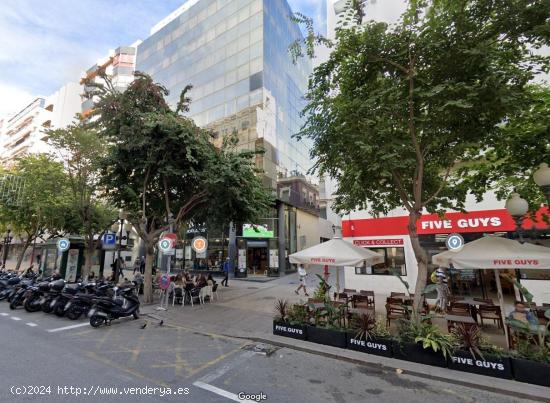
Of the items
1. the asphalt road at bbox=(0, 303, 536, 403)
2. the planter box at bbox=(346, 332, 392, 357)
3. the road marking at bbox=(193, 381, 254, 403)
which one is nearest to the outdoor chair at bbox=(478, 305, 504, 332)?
the planter box at bbox=(346, 332, 392, 357)

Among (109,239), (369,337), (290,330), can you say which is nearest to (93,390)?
(290,330)

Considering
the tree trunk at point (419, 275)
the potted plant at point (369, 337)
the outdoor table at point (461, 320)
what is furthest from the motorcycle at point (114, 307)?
the outdoor table at point (461, 320)

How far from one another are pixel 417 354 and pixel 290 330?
319cm

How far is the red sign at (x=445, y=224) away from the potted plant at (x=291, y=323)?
277 inches

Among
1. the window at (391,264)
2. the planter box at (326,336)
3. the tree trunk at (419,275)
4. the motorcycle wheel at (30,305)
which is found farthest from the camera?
the window at (391,264)

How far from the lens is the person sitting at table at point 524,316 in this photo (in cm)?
574

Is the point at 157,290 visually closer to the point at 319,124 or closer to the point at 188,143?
the point at 188,143

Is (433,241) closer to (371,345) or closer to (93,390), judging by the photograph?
(371,345)

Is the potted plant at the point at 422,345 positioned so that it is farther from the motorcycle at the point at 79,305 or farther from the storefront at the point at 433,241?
the motorcycle at the point at 79,305

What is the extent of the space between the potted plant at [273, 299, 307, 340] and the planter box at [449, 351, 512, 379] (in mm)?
3444

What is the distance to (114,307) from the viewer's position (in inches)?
376

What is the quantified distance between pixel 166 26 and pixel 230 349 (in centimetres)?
4230

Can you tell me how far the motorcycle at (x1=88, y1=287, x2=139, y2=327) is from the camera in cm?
906

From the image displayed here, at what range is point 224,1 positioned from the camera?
31047 millimetres
